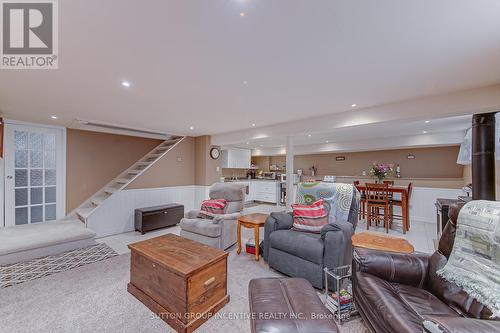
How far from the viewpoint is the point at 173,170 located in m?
5.54

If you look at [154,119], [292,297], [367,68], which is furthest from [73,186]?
[367,68]

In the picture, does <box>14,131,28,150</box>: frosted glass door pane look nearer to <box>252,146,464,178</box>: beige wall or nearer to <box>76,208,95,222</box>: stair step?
<box>76,208,95,222</box>: stair step

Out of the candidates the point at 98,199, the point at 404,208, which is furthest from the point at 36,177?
the point at 404,208

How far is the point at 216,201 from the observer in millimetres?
3701

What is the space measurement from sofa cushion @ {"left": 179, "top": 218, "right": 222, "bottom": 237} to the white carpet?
25.8 inches

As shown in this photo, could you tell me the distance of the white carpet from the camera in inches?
69.7

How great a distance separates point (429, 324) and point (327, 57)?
1.93m

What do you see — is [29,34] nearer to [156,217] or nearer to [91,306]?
[91,306]

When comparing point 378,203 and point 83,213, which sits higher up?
point 378,203

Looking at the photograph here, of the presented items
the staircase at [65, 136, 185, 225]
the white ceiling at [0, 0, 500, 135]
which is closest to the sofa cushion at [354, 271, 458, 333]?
the white ceiling at [0, 0, 500, 135]

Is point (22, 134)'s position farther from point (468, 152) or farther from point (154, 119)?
point (468, 152)

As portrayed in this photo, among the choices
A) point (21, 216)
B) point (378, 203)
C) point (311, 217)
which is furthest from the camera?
point (378, 203)

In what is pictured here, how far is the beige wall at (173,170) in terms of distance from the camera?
499 centimetres

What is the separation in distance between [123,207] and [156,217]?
2.32 ft
